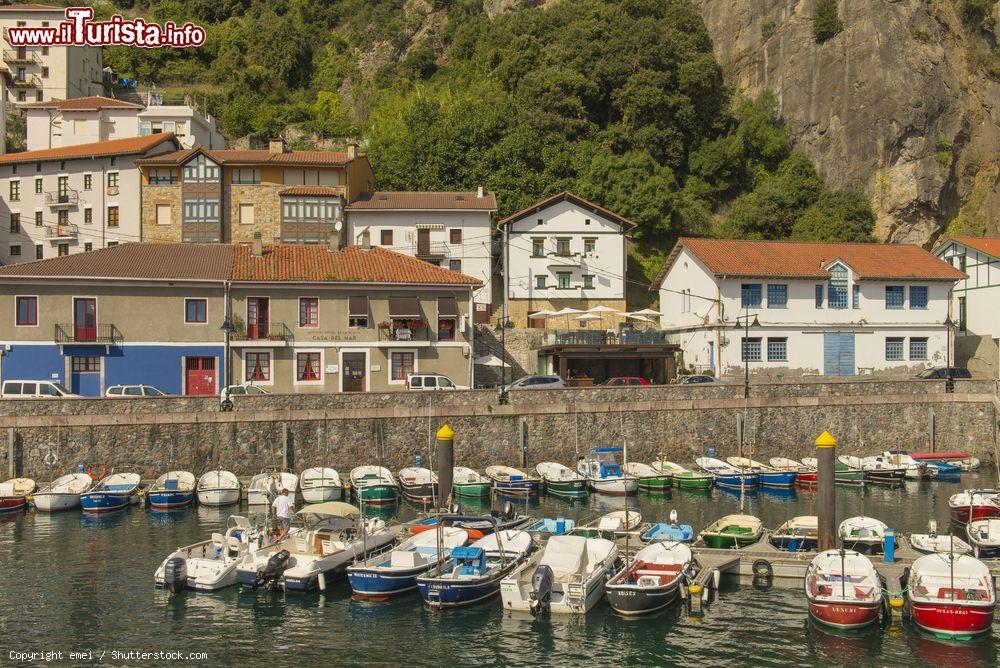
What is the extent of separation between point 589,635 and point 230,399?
23.8 m

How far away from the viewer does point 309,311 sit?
4806cm

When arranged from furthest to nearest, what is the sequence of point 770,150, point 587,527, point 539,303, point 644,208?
point 770,150 → point 644,208 → point 539,303 → point 587,527

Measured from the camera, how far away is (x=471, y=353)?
4931cm

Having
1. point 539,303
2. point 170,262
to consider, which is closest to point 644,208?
point 539,303

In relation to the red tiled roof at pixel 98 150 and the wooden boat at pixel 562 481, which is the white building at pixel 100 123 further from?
the wooden boat at pixel 562 481

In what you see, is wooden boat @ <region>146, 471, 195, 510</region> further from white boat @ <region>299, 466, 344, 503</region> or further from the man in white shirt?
the man in white shirt

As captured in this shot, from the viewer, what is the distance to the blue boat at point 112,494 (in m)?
36.2

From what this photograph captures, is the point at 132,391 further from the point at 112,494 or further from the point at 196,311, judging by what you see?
the point at 112,494

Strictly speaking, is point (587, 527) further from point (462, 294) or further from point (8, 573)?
point (462, 294)

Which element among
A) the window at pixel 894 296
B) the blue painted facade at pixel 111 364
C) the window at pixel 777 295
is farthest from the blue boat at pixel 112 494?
the window at pixel 894 296

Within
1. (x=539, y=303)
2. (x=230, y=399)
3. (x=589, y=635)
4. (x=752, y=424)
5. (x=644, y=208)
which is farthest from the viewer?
(x=644, y=208)

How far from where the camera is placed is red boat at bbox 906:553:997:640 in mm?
22422

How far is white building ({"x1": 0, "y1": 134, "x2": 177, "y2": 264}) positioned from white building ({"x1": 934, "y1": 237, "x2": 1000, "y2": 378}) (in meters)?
58.3

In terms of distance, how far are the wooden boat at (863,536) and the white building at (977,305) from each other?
36.8 meters
